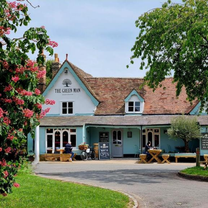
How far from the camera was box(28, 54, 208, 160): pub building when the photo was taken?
115 feet

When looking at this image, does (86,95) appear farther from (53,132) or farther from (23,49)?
(23,49)

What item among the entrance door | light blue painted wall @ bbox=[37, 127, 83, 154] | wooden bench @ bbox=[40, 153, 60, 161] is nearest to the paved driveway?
wooden bench @ bbox=[40, 153, 60, 161]

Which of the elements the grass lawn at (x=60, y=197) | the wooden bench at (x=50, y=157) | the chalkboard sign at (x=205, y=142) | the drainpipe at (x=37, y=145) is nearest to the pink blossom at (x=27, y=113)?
the grass lawn at (x=60, y=197)

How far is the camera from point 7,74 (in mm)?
7414

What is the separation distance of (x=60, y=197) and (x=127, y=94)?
27561 millimetres

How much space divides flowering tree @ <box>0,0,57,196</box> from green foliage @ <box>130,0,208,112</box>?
11.4 meters

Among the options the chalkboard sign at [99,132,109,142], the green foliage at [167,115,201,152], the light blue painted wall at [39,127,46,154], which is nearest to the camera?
the green foliage at [167,115,201,152]

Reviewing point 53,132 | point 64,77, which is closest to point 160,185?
point 53,132

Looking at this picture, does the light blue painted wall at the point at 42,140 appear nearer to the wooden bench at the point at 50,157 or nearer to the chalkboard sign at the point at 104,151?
the wooden bench at the point at 50,157

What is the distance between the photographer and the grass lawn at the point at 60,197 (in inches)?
429

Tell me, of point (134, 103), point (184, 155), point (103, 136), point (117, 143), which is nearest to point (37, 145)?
point (103, 136)

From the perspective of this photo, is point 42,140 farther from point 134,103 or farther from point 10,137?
point 10,137

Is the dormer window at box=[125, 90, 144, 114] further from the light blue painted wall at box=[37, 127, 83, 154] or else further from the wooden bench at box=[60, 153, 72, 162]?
the wooden bench at box=[60, 153, 72, 162]

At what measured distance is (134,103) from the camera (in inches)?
1458
